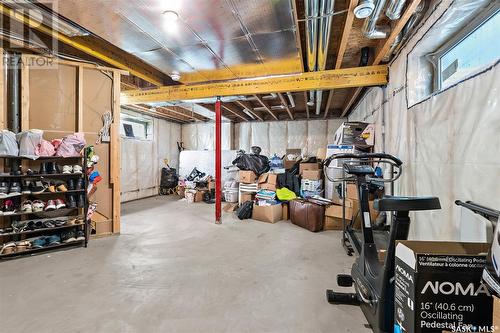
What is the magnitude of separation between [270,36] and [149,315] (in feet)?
9.89

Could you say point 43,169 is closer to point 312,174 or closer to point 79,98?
point 79,98

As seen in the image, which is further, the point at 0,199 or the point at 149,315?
the point at 0,199

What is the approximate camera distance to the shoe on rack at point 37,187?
292 cm

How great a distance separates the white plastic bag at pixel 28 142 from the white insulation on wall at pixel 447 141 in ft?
13.8

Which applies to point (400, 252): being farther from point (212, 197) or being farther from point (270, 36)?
point (212, 197)

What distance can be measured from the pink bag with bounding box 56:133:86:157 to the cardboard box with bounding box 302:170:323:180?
3796 mm

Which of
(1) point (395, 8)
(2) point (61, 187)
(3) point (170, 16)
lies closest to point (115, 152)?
(2) point (61, 187)

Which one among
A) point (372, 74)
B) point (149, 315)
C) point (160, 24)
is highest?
point (160, 24)

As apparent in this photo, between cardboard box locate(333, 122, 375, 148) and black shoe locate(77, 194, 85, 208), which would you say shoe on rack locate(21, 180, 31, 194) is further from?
cardboard box locate(333, 122, 375, 148)

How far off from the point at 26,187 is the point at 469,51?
4.67 metres

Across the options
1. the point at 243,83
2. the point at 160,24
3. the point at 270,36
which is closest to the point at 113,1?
the point at 160,24

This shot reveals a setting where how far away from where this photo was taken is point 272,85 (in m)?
3.81

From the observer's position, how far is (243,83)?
3988mm

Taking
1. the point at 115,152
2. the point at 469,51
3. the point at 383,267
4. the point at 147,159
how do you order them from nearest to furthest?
the point at 383,267 < the point at 469,51 < the point at 115,152 < the point at 147,159
